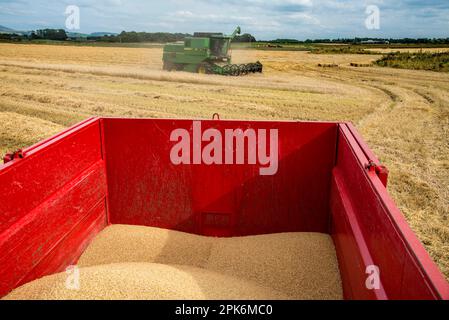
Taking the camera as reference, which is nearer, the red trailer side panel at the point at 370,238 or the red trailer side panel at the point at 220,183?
the red trailer side panel at the point at 370,238

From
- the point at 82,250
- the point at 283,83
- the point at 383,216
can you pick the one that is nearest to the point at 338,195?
the point at 383,216

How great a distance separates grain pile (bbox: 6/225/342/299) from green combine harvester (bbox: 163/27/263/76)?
16.0m

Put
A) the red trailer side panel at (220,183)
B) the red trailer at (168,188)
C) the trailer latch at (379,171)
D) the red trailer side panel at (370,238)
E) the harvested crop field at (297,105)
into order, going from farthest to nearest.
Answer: the harvested crop field at (297,105)
the red trailer side panel at (220,183)
the red trailer at (168,188)
the trailer latch at (379,171)
the red trailer side panel at (370,238)

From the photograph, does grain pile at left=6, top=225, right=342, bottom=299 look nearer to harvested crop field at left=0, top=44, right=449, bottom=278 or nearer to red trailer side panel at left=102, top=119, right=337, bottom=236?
red trailer side panel at left=102, top=119, right=337, bottom=236

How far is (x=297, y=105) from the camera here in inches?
483

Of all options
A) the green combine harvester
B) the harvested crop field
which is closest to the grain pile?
the harvested crop field

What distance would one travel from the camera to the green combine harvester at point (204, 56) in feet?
63.8

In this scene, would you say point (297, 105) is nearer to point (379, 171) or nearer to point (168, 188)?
point (168, 188)

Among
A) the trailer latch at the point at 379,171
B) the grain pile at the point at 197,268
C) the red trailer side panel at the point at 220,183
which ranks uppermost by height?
the trailer latch at the point at 379,171

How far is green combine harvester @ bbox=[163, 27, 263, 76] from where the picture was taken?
63.8 feet

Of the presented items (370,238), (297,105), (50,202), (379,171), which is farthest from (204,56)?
(370,238)

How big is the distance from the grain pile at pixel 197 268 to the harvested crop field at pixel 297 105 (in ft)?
5.52

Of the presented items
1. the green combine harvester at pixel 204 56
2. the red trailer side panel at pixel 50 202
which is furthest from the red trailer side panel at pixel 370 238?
the green combine harvester at pixel 204 56

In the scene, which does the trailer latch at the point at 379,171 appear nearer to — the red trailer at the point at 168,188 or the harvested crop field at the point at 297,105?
the red trailer at the point at 168,188
